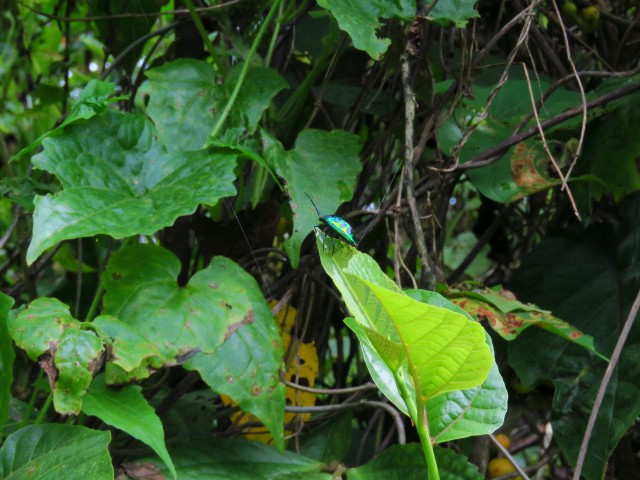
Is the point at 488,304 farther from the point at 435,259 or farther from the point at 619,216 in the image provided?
the point at 619,216

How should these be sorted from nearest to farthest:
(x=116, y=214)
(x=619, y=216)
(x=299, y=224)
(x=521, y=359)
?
(x=116, y=214), (x=299, y=224), (x=521, y=359), (x=619, y=216)

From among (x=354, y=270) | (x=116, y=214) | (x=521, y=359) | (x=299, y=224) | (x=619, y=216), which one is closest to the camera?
(x=354, y=270)

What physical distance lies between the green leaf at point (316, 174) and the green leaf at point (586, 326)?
387mm

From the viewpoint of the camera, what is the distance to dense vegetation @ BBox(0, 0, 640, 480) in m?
0.83

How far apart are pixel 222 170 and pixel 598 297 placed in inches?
26.9

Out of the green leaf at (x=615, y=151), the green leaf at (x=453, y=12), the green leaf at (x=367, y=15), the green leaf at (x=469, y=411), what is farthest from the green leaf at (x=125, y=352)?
the green leaf at (x=615, y=151)

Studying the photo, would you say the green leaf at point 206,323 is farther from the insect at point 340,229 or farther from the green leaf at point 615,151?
the green leaf at point 615,151

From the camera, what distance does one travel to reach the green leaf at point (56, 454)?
771 mm

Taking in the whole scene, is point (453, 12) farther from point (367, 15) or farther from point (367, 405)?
point (367, 405)

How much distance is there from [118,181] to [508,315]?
0.59m

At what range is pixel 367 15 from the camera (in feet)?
3.76

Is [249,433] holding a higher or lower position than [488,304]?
lower

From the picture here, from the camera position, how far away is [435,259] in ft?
4.19

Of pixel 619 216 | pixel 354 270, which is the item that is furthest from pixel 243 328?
pixel 619 216
